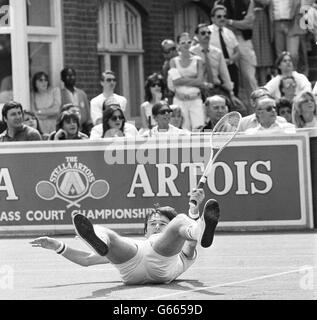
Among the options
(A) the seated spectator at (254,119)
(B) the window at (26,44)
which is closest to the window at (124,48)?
(B) the window at (26,44)

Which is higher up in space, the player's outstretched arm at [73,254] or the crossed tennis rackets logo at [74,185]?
the crossed tennis rackets logo at [74,185]

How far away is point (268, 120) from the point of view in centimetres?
1517

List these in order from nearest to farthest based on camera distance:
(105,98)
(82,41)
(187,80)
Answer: (187,80), (105,98), (82,41)

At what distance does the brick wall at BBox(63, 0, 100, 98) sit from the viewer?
2033 centimetres

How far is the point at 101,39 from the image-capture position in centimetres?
2138

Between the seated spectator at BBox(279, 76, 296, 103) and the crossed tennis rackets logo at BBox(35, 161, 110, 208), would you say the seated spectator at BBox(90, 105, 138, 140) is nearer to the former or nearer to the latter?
the crossed tennis rackets logo at BBox(35, 161, 110, 208)

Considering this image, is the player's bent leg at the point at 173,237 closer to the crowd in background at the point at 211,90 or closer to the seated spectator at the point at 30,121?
the crowd in background at the point at 211,90

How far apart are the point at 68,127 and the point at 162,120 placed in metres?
1.18

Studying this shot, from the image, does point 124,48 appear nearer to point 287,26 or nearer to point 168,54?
point 168,54

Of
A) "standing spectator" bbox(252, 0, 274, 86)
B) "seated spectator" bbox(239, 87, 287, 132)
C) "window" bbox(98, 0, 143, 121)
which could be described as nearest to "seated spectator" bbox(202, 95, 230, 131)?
"seated spectator" bbox(239, 87, 287, 132)

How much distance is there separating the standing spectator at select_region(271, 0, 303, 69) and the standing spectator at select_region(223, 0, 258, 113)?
0.40 meters

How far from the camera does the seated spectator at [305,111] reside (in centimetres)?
1543

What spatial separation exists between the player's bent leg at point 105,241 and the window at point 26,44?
916 centimetres

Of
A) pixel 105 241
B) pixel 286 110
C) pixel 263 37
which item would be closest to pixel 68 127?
pixel 286 110
